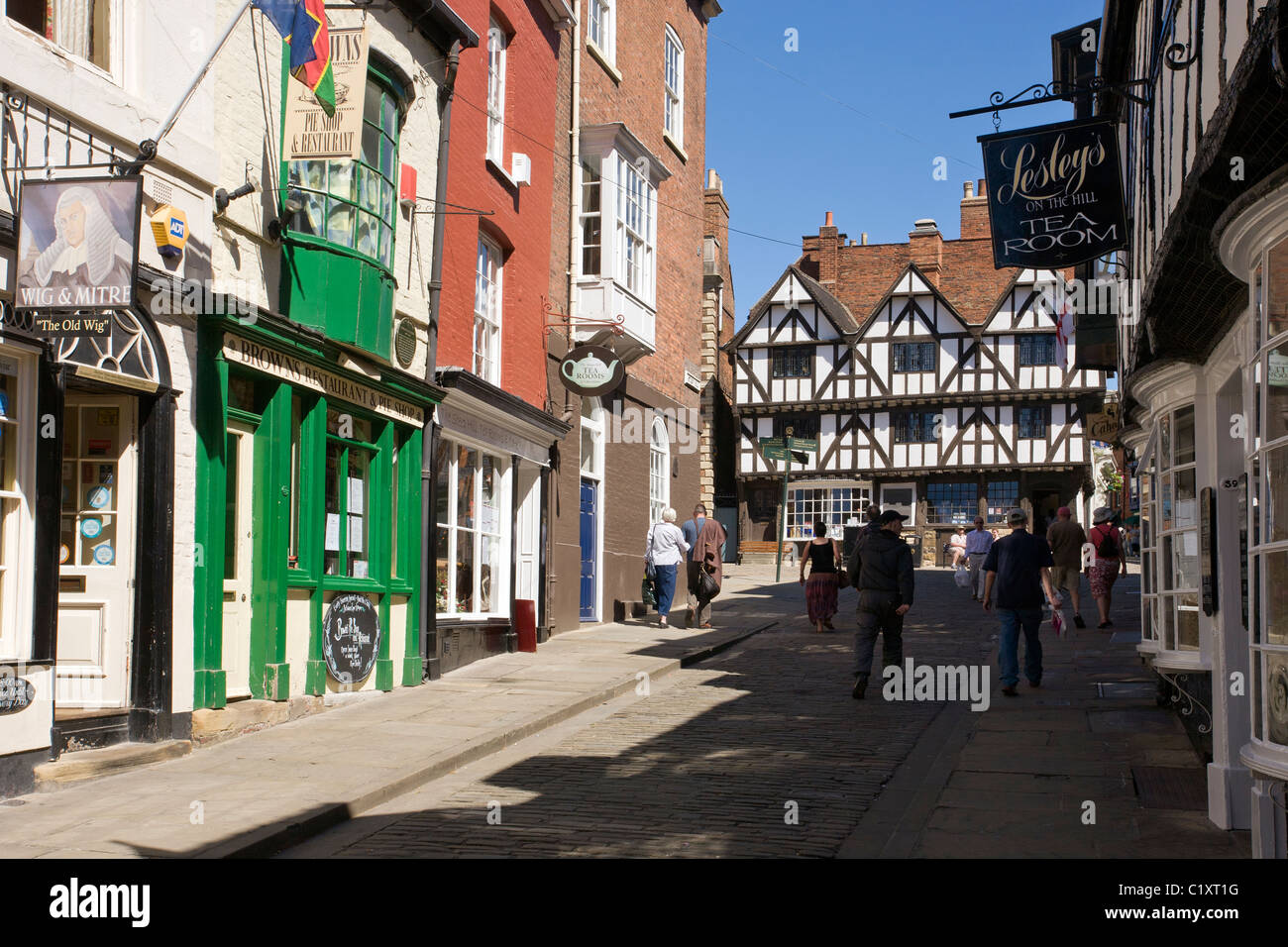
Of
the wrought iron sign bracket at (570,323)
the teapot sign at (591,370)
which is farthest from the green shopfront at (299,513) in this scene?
the wrought iron sign bracket at (570,323)

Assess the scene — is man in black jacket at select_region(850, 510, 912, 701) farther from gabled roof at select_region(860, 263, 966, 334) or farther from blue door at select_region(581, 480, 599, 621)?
gabled roof at select_region(860, 263, 966, 334)

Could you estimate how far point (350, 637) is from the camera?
11.3m

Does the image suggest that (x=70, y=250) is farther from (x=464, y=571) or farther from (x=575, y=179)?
(x=575, y=179)

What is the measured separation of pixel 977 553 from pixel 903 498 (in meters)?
19.4

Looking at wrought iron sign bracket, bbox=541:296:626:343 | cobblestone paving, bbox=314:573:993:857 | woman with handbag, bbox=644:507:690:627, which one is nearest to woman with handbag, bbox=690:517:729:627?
woman with handbag, bbox=644:507:690:627

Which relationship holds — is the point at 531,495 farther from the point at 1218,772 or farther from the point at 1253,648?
the point at 1253,648

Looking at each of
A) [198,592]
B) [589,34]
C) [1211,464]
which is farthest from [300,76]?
[589,34]

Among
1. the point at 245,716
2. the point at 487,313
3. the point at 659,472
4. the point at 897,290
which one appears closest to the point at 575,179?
the point at 487,313

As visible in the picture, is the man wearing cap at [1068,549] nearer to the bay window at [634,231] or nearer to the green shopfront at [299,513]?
the bay window at [634,231]

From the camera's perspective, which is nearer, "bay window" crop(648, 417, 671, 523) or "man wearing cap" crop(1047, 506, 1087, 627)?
"man wearing cap" crop(1047, 506, 1087, 627)

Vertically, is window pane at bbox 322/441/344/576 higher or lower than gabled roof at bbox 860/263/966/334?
lower

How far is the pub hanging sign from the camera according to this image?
9.97 metres

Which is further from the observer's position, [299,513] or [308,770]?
[299,513]

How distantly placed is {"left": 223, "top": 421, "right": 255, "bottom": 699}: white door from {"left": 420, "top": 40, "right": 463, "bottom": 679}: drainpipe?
3076 millimetres
